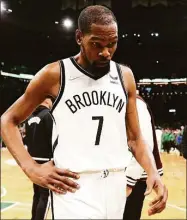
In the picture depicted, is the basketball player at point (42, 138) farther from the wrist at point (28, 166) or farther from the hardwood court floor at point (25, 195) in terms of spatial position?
the hardwood court floor at point (25, 195)

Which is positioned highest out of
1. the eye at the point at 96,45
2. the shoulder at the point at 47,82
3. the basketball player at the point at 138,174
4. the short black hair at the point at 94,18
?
the short black hair at the point at 94,18

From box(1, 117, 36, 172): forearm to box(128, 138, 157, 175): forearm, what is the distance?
501 millimetres

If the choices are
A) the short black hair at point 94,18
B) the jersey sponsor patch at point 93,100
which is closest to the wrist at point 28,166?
the jersey sponsor patch at point 93,100

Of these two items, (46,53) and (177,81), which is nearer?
(46,53)

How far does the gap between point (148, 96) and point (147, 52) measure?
438 cm

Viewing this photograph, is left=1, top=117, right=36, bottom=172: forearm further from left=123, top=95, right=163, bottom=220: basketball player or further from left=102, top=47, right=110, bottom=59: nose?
left=123, top=95, right=163, bottom=220: basketball player

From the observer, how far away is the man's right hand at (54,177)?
1606 mm

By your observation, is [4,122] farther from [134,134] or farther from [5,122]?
[134,134]

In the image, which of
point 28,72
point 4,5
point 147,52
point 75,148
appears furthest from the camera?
point 28,72

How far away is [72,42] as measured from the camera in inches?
802

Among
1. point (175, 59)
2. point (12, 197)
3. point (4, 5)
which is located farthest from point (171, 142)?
point (12, 197)

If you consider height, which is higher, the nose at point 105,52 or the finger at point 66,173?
the nose at point 105,52

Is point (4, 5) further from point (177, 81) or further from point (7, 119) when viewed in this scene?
point (7, 119)

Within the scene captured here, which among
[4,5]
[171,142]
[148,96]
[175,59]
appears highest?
[4,5]
